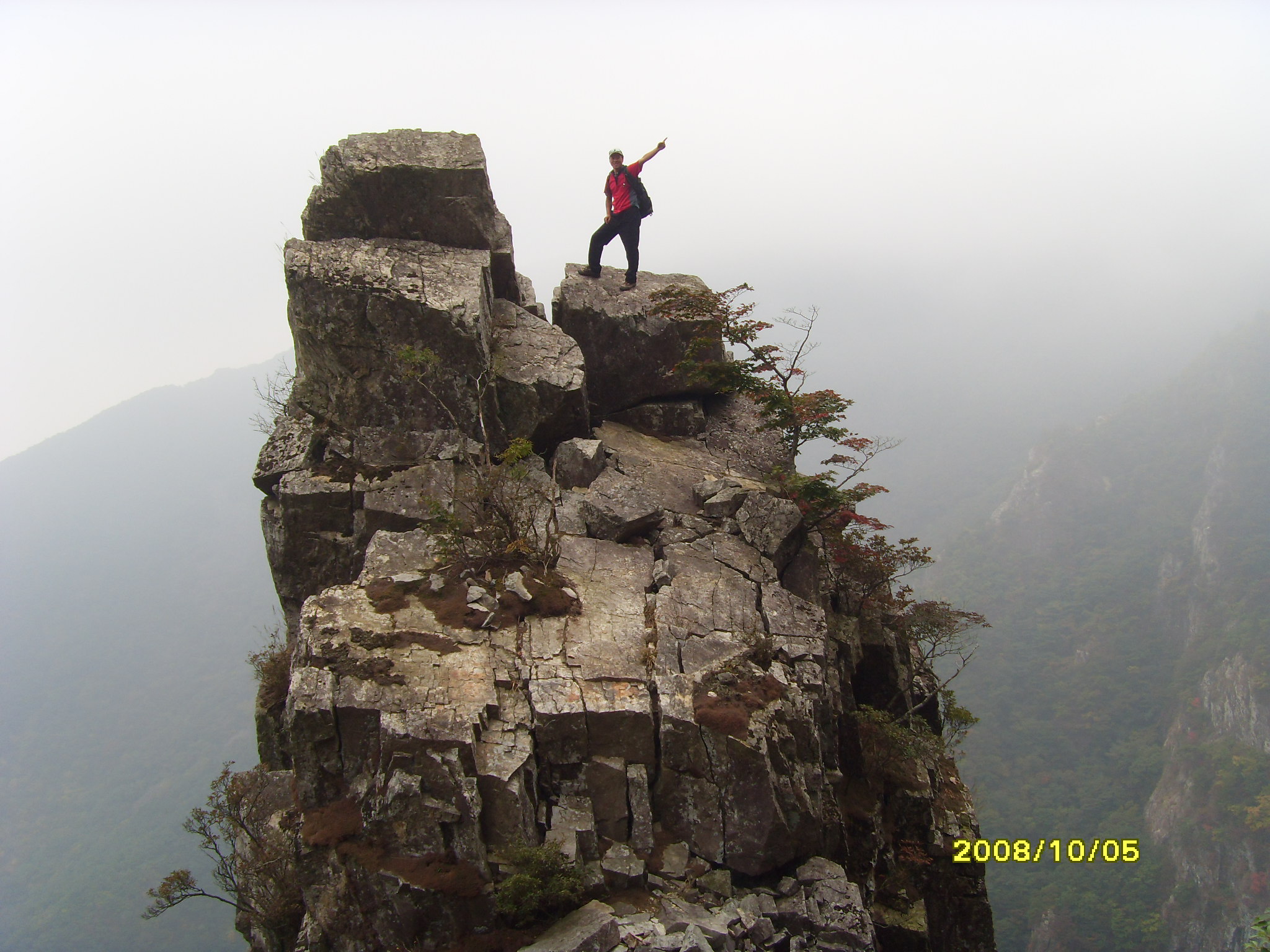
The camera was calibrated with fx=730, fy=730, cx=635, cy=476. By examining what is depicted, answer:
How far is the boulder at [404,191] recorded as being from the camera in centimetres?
1728

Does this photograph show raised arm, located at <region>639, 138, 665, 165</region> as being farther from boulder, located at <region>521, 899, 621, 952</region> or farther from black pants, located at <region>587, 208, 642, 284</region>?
boulder, located at <region>521, 899, 621, 952</region>

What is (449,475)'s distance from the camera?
15188 millimetres

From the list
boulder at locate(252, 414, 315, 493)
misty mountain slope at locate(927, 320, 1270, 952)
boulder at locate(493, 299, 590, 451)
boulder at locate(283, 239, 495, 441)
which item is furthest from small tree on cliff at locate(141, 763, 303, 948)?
misty mountain slope at locate(927, 320, 1270, 952)

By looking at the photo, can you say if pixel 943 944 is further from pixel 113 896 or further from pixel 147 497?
pixel 147 497

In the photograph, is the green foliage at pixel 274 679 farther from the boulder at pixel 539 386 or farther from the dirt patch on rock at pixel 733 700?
the dirt patch on rock at pixel 733 700

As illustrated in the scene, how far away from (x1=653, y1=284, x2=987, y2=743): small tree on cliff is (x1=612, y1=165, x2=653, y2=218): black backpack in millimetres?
2314

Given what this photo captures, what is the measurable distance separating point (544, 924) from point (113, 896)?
296ft

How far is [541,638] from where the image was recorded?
1181 cm

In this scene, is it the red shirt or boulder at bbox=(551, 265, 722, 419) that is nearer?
the red shirt

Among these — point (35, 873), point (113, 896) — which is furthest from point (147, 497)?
point (113, 896)

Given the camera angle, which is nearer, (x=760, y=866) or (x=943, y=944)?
(x=760, y=866)

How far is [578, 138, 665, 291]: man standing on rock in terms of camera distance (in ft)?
59.6

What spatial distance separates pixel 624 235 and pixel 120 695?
141m

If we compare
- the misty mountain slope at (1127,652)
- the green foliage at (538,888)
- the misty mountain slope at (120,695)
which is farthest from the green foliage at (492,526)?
the misty mountain slope at (120,695)
